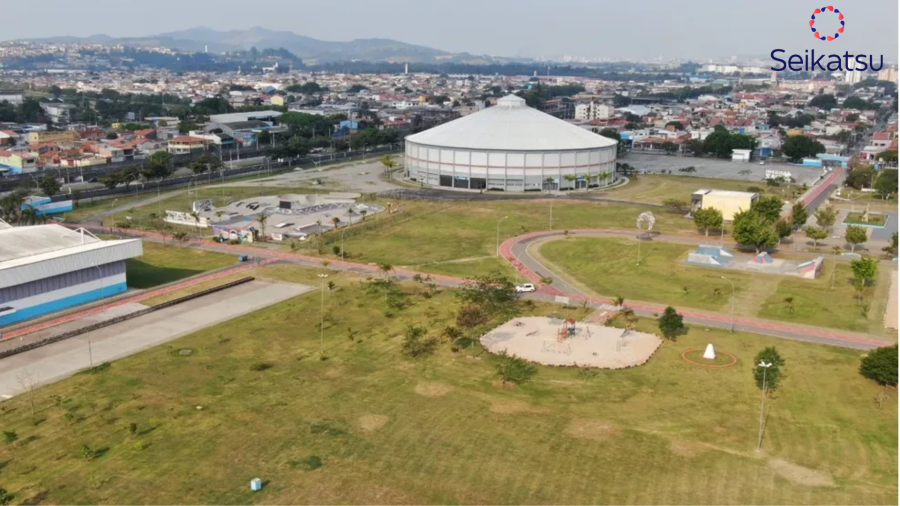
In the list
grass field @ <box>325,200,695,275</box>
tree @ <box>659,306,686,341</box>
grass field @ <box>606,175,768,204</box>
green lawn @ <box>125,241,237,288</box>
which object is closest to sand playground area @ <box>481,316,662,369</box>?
tree @ <box>659,306,686,341</box>

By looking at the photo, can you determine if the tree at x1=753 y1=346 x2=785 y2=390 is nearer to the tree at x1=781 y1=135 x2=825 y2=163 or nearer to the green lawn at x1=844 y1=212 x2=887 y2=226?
the green lawn at x1=844 y1=212 x2=887 y2=226

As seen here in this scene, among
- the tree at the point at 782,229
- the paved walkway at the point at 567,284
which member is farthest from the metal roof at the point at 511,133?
the tree at the point at 782,229

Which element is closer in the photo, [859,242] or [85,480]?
[85,480]

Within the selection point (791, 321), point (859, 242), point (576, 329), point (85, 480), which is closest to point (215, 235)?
point (576, 329)

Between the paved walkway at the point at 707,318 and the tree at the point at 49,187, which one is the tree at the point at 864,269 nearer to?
the paved walkway at the point at 707,318

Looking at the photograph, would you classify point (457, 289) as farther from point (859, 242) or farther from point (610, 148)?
point (610, 148)

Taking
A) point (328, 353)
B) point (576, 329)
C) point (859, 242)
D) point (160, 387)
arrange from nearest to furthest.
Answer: point (160, 387) → point (328, 353) → point (576, 329) → point (859, 242)

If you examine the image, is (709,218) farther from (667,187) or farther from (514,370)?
(514,370)

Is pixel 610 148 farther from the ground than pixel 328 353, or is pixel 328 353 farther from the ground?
pixel 610 148
